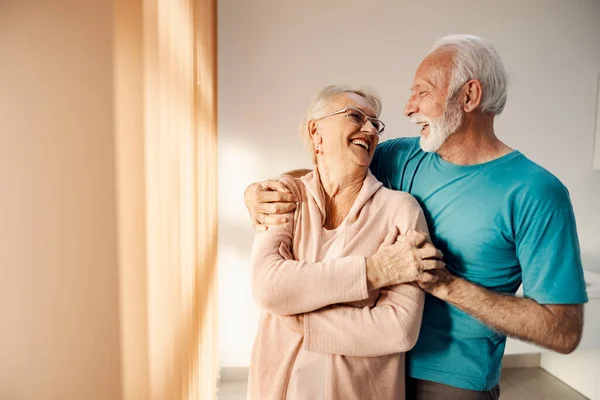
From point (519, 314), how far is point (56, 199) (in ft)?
4.29

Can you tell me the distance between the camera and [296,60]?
10.8 ft

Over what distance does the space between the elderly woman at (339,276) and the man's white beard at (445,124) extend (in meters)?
0.21

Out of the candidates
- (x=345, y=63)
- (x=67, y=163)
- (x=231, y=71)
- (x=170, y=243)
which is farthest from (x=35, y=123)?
(x=345, y=63)

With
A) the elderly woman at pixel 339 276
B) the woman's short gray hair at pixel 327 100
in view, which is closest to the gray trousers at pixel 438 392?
the elderly woman at pixel 339 276

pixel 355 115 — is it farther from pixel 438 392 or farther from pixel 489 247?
pixel 438 392

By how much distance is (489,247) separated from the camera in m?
1.39

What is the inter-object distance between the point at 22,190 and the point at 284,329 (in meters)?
0.83

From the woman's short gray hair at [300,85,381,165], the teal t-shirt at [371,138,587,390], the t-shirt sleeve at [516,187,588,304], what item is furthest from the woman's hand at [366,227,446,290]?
the woman's short gray hair at [300,85,381,165]

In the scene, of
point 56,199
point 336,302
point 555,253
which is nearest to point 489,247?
point 555,253

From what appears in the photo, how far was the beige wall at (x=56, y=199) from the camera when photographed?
2.21ft

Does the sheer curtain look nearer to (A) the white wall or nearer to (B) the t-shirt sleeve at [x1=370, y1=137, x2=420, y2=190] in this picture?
(B) the t-shirt sleeve at [x1=370, y1=137, x2=420, y2=190]

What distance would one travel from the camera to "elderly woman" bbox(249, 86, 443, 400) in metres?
1.19

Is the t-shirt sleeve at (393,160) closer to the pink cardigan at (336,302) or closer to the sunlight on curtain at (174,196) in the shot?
the pink cardigan at (336,302)

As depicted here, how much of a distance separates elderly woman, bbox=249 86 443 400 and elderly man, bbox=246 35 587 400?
99 millimetres
